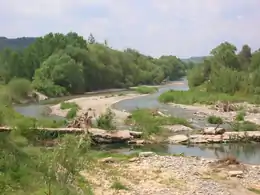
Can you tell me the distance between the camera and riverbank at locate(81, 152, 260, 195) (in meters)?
19.8

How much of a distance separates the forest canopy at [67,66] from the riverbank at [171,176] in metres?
48.5

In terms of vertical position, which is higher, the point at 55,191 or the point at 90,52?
the point at 90,52

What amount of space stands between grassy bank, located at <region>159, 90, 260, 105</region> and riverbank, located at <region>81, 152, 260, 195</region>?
3651cm

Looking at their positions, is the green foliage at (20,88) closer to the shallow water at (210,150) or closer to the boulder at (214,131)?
the boulder at (214,131)

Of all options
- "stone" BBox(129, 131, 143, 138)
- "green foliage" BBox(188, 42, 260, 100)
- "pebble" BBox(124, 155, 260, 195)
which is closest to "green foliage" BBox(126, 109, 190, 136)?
"stone" BBox(129, 131, 143, 138)

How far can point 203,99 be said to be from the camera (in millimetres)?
64875

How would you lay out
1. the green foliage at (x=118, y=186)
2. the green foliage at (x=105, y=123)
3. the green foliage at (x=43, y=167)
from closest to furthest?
the green foliage at (x=43, y=167)
the green foliage at (x=118, y=186)
the green foliage at (x=105, y=123)

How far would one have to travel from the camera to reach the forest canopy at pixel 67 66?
8344 cm

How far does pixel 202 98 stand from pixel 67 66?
29.8 metres

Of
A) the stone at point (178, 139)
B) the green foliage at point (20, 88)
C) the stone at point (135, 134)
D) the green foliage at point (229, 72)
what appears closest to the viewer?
the stone at point (178, 139)

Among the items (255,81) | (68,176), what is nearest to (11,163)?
(68,176)

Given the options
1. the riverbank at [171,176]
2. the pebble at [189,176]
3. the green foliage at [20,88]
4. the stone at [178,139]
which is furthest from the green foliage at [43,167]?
the green foliage at [20,88]

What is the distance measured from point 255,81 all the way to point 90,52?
44577 millimetres

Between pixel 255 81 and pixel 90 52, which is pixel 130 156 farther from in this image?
pixel 90 52
